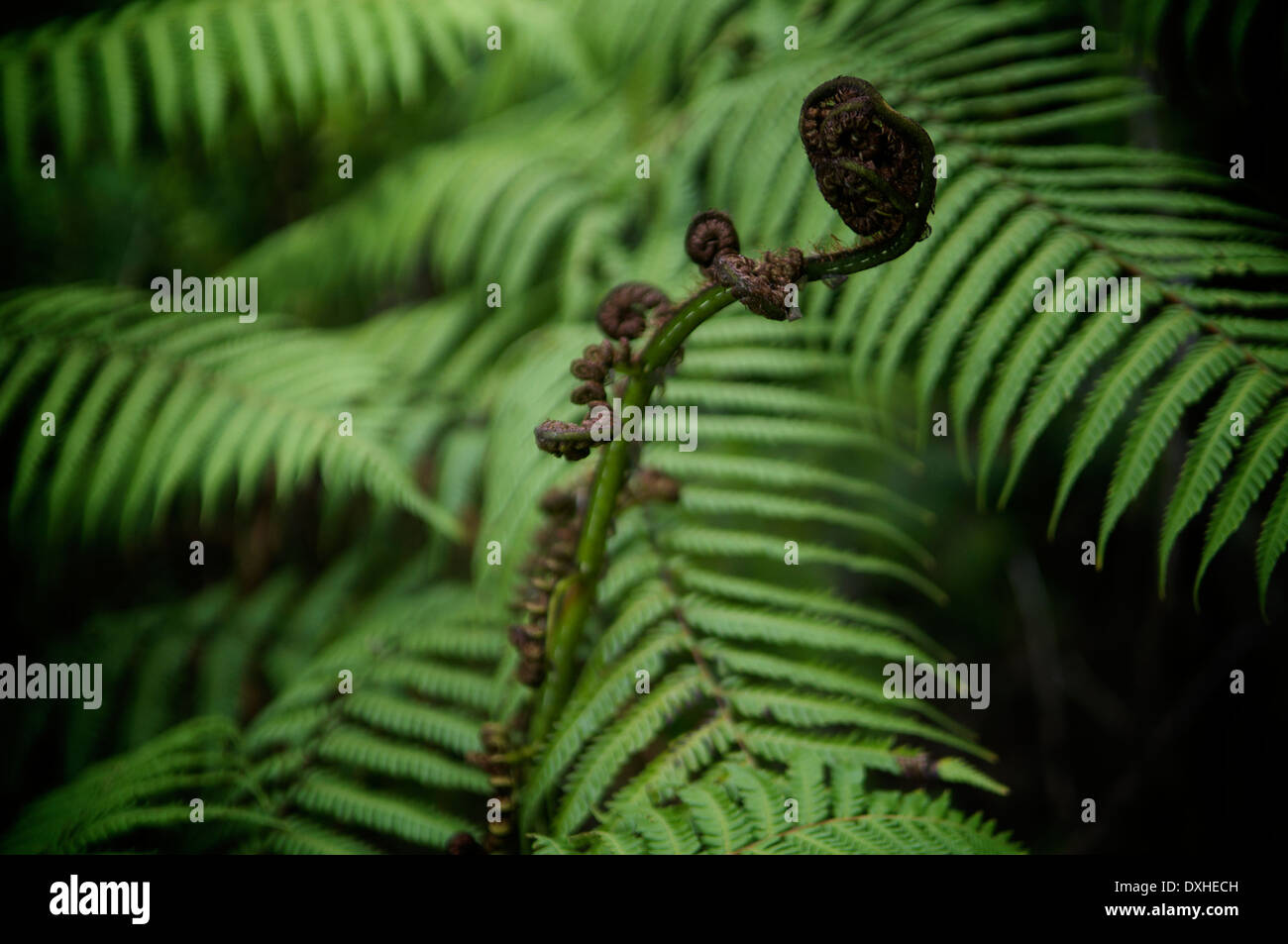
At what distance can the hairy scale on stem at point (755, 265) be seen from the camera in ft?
2.40

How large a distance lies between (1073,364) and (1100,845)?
1.41 m

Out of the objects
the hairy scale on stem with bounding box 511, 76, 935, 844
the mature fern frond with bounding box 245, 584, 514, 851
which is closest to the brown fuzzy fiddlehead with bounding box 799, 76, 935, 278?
the hairy scale on stem with bounding box 511, 76, 935, 844

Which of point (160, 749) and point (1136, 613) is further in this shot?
point (1136, 613)

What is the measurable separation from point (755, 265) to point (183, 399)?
4.23 feet

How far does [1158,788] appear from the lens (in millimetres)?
1925

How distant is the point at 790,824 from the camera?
3.08 ft

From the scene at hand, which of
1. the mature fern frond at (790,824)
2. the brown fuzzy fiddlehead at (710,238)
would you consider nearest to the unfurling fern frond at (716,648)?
the mature fern frond at (790,824)

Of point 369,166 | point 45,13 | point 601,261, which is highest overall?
point 45,13

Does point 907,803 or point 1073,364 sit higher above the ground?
point 1073,364

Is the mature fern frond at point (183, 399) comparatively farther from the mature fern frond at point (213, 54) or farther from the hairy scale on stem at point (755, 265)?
the hairy scale on stem at point (755, 265)

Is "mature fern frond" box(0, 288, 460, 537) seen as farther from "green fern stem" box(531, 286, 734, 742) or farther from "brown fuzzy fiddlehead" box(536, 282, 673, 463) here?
"brown fuzzy fiddlehead" box(536, 282, 673, 463)

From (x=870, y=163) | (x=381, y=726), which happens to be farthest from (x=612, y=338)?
(x=381, y=726)
